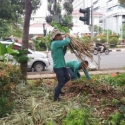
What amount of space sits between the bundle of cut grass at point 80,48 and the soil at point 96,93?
73cm

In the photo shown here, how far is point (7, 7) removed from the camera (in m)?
21.7

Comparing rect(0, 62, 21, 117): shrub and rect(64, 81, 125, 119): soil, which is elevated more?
rect(0, 62, 21, 117): shrub

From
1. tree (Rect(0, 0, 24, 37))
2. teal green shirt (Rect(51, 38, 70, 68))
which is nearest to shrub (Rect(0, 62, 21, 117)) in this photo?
teal green shirt (Rect(51, 38, 70, 68))

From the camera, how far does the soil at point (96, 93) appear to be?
18.8ft

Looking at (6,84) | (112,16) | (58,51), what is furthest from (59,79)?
(112,16)

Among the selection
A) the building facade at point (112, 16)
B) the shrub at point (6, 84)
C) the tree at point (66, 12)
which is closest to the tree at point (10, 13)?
the tree at point (66, 12)

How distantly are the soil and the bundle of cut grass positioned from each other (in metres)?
0.73

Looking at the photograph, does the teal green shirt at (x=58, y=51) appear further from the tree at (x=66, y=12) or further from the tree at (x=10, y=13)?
the tree at (x=66, y=12)

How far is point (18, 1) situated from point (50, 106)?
64.1ft

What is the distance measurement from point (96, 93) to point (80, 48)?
116 cm

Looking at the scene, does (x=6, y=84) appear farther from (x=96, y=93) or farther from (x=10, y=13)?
(x=10, y=13)

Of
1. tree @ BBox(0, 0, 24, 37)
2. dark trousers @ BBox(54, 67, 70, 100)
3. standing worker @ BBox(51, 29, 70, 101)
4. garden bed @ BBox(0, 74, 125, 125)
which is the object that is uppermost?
tree @ BBox(0, 0, 24, 37)

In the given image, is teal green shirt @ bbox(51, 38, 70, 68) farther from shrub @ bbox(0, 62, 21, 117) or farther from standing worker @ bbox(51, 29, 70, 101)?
shrub @ bbox(0, 62, 21, 117)

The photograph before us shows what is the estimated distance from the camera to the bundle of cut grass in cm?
625
